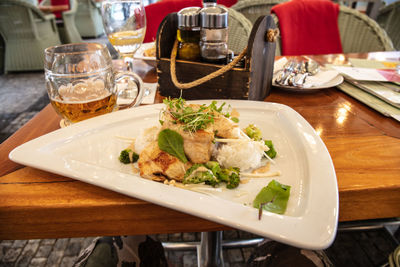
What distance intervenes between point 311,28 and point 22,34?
4524 millimetres

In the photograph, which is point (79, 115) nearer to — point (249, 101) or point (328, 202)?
point (249, 101)

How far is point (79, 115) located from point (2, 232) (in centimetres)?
36

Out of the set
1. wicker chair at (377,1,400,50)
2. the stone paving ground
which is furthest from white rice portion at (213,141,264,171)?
wicker chair at (377,1,400,50)

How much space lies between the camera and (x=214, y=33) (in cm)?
88

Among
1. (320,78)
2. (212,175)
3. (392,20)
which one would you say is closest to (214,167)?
Result: (212,175)

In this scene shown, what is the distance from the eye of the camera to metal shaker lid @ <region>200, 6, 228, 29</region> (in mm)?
838

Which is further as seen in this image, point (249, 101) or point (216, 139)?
point (249, 101)

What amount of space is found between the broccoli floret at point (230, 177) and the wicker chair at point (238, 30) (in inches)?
62.9

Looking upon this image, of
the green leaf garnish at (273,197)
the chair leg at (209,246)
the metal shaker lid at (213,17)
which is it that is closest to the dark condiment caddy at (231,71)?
the metal shaker lid at (213,17)

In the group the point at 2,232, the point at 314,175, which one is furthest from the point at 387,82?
the point at 2,232

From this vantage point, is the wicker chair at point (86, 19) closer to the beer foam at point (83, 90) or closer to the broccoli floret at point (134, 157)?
the beer foam at point (83, 90)

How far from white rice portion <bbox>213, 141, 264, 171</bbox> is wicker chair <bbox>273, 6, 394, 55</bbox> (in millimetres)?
1758

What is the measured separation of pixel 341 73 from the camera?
1.23 metres

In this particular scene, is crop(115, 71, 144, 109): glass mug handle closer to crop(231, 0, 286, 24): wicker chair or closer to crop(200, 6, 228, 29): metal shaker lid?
crop(200, 6, 228, 29): metal shaker lid
